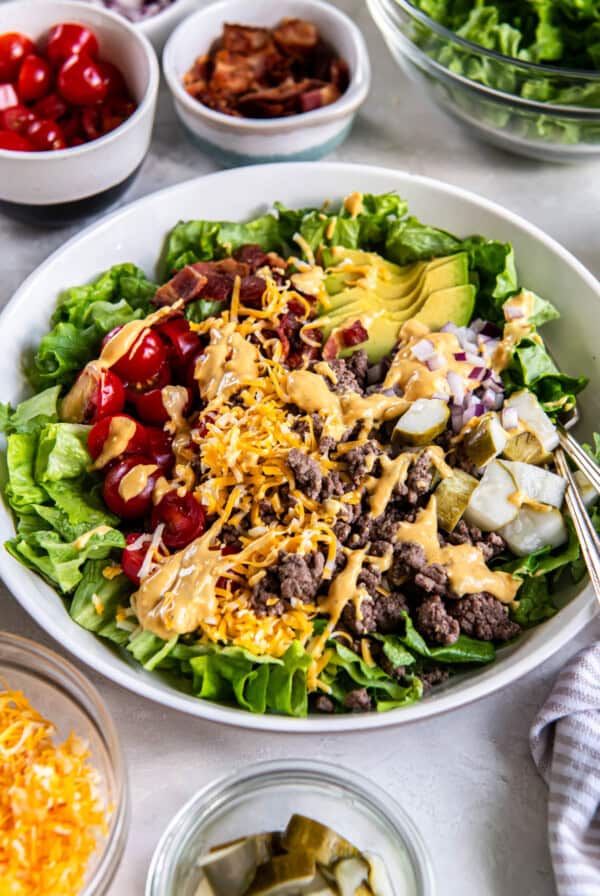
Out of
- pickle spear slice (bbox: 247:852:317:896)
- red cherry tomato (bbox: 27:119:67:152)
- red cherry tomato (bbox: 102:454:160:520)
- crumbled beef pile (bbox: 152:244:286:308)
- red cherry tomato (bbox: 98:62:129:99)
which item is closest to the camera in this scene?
pickle spear slice (bbox: 247:852:317:896)

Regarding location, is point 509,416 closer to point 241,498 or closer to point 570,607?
point 570,607

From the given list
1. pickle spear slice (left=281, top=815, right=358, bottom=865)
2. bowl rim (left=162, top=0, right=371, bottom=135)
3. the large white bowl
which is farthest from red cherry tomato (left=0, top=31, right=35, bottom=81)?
pickle spear slice (left=281, top=815, right=358, bottom=865)

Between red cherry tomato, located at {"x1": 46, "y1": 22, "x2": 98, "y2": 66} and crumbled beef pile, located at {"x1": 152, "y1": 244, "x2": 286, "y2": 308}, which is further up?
red cherry tomato, located at {"x1": 46, "y1": 22, "x2": 98, "y2": 66}

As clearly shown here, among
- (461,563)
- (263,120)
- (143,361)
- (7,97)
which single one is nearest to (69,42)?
(7,97)

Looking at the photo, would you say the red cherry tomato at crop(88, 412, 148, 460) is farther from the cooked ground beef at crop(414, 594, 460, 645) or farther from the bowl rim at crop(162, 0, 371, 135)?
the bowl rim at crop(162, 0, 371, 135)

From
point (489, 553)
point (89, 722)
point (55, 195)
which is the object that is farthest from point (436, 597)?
point (55, 195)

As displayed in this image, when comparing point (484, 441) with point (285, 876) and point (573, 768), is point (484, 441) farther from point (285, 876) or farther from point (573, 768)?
point (285, 876)

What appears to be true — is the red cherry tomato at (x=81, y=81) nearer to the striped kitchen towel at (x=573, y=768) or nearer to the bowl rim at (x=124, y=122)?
the bowl rim at (x=124, y=122)

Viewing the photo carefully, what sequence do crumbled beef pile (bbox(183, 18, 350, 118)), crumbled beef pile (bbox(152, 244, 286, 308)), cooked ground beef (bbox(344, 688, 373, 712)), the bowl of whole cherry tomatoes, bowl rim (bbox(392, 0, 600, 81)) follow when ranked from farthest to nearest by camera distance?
crumbled beef pile (bbox(183, 18, 350, 118))
the bowl of whole cherry tomatoes
bowl rim (bbox(392, 0, 600, 81))
crumbled beef pile (bbox(152, 244, 286, 308))
cooked ground beef (bbox(344, 688, 373, 712))
